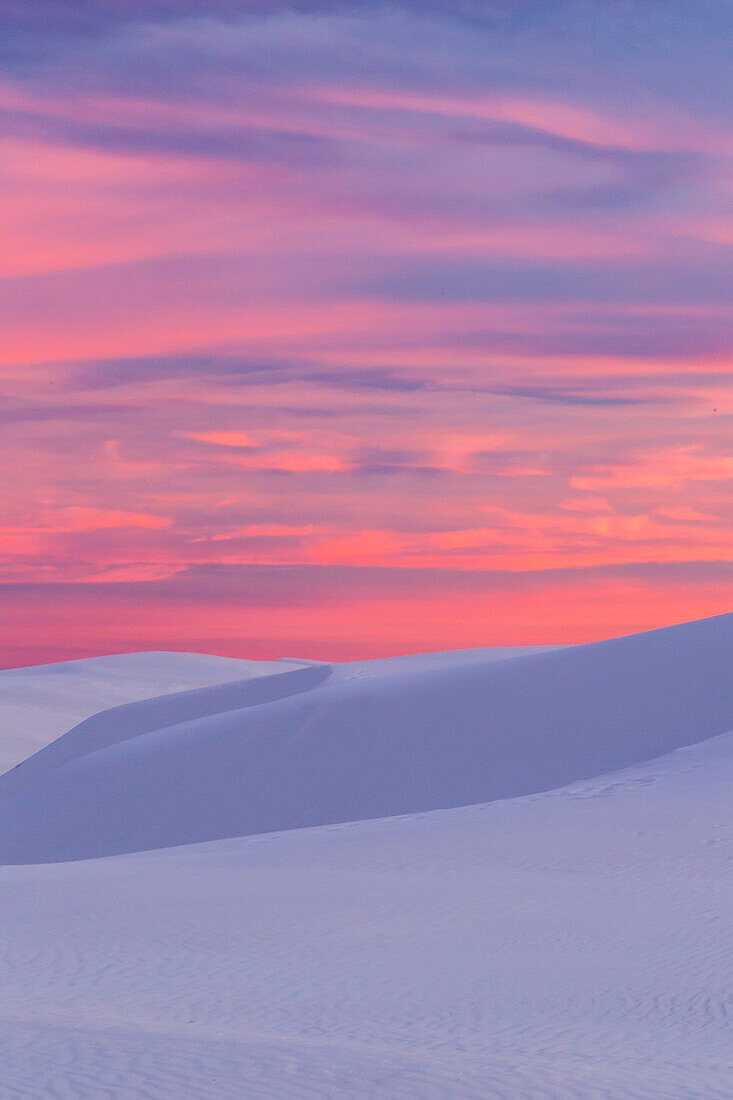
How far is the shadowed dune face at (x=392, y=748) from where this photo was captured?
66.1 feet

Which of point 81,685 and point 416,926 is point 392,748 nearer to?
point 416,926

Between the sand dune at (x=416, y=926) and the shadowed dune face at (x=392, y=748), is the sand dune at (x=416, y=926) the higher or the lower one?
the higher one

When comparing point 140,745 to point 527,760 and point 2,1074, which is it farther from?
point 2,1074

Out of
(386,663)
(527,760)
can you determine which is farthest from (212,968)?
(386,663)

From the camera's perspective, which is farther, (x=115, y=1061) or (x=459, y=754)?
(x=459, y=754)

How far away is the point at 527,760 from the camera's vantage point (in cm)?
2025

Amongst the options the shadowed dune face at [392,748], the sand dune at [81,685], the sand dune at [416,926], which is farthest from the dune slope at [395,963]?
the sand dune at [81,685]

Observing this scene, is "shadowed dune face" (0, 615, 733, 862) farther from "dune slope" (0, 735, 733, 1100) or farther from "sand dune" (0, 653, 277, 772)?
"sand dune" (0, 653, 277, 772)

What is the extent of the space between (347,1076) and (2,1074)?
1513mm

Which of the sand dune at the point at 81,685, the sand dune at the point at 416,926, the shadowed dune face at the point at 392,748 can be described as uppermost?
the sand dune at the point at 416,926

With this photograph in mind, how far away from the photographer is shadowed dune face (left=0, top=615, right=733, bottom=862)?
20156mm

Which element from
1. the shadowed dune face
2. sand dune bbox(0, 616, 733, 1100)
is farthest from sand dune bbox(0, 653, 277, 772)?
sand dune bbox(0, 616, 733, 1100)

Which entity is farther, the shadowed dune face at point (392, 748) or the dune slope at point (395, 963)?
the shadowed dune face at point (392, 748)

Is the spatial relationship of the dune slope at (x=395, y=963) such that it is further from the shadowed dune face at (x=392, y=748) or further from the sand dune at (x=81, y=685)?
the sand dune at (x=81, y=685)
